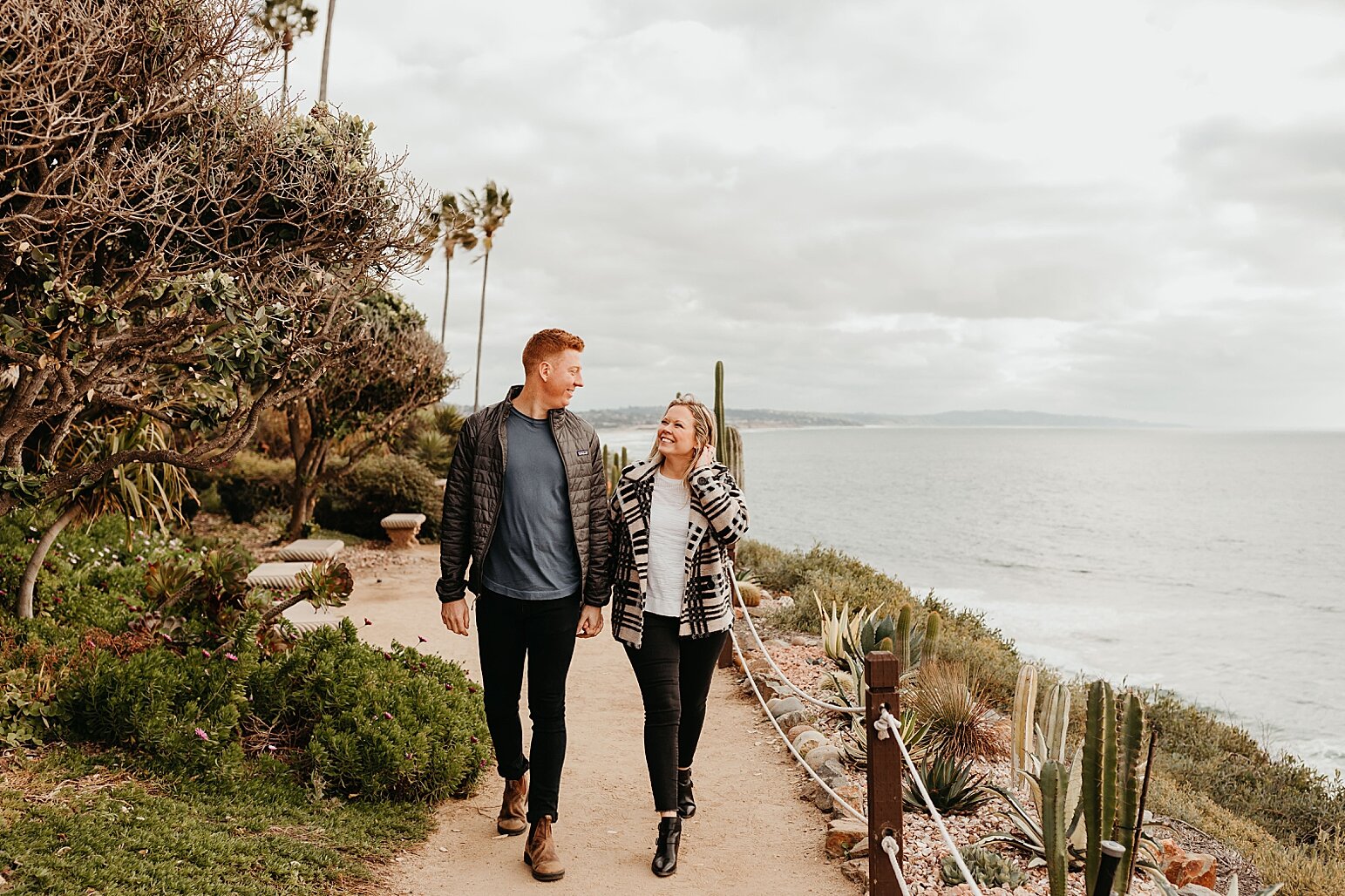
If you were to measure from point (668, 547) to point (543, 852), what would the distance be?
1.41 m

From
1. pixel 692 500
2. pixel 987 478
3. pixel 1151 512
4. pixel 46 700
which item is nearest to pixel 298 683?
pixel 46 700

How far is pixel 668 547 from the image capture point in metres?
4.15

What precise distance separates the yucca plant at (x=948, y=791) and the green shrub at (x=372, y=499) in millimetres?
11214

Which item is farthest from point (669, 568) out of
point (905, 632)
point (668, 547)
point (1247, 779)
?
point (1247, 779)

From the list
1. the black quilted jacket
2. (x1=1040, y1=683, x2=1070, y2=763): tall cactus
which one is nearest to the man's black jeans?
the black quilted jacket

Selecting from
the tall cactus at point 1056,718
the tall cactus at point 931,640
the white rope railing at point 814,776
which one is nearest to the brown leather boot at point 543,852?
the white rope railing at point 814,776

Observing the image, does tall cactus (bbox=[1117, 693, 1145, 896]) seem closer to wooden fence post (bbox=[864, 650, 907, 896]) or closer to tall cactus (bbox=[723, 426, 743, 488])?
wooden fence post (bbox=[864, 650, 907, 896])

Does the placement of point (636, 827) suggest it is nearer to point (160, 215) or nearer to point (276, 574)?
point (160, 215)

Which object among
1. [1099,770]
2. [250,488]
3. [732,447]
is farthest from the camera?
[250,488]

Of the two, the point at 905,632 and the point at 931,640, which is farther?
the point at 931,640

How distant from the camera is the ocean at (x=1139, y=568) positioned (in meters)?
17.9

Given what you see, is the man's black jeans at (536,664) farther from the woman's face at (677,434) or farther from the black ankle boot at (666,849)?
the woman's face at (677,434)

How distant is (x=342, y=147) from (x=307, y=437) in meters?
9.39

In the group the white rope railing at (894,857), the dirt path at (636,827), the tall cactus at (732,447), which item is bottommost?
the dirt path at (636,827)
